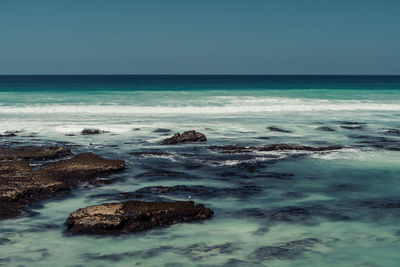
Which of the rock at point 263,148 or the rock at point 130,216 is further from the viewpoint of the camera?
the rock at point 263,148

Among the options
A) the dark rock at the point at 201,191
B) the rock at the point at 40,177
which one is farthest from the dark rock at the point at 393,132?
the rock at the point at 40,177

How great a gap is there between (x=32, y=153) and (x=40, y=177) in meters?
2.96

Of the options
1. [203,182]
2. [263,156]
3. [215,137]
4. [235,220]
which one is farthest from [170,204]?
[215,137]

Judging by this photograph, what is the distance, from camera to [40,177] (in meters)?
9.21

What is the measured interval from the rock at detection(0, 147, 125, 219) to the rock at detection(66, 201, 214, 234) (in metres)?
1.29

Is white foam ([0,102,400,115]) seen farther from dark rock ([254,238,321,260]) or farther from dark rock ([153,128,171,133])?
dark rock ([254,238,321,260])

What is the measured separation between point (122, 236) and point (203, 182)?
10.8 feet

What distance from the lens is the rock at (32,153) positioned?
11578 mm

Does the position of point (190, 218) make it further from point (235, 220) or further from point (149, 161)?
point (149, 161)

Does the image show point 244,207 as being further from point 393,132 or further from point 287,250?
point 393,132

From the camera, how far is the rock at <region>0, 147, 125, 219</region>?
7.87 metres

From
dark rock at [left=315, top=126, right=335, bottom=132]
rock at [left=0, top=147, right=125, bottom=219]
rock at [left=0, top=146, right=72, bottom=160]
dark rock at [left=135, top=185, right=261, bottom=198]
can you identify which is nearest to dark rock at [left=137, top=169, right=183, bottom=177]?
rock at [left=0, top=147, right=125, bottom=219]

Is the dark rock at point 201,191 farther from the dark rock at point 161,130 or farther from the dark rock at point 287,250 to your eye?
the dark rock at point 161,130

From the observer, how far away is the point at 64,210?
7629 millimetres
